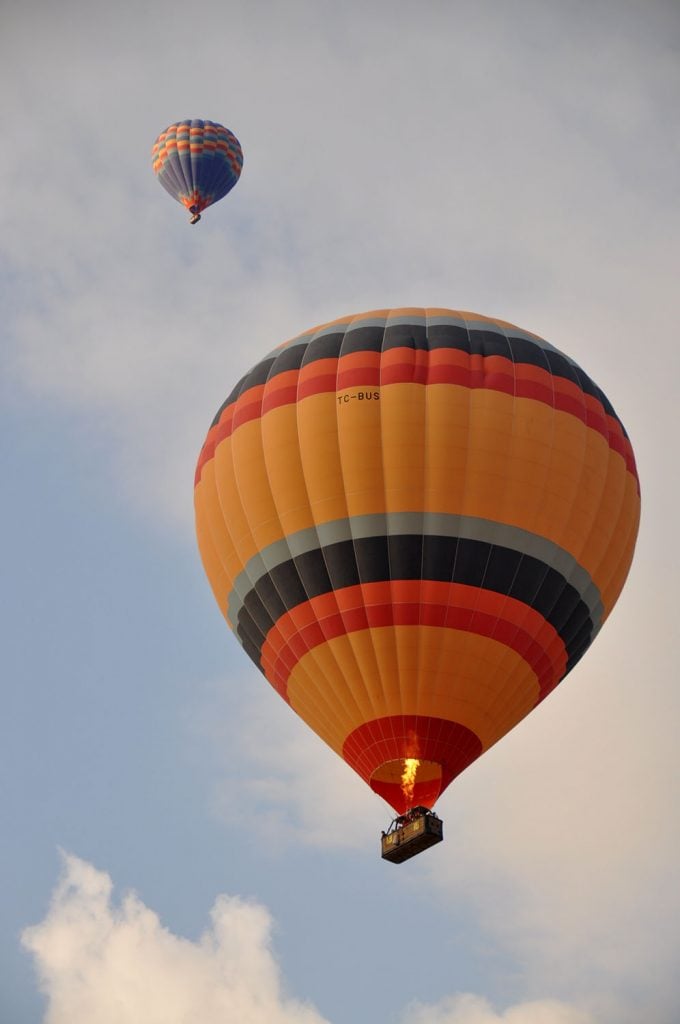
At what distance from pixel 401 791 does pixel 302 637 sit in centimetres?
268

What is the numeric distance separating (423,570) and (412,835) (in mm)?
3764

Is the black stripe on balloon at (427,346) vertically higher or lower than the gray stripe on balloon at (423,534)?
higher

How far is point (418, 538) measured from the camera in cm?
2322

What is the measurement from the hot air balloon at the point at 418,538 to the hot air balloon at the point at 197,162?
16413mm

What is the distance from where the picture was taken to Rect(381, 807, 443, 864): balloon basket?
2219 cm

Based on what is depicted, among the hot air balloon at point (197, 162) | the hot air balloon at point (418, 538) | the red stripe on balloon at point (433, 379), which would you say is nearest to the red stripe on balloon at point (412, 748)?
the hot air balloon at point (418, 538)

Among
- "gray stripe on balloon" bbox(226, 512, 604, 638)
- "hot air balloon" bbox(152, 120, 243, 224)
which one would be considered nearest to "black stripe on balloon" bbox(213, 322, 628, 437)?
"gray stripe on balloon" bbox(226, 512, 604, 638)

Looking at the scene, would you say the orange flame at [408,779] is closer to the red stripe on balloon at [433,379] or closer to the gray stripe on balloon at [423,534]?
the gray stripe on balloon at [423,534]

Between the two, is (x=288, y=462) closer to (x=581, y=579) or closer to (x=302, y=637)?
(x=302, y=637)

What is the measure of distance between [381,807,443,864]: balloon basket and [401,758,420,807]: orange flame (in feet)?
1.33

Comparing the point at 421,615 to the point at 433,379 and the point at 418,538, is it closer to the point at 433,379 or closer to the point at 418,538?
the point at 418,538

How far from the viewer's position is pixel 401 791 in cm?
2323

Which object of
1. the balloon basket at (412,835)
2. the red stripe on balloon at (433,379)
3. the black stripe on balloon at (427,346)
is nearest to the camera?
the balloon basket at (412,835)

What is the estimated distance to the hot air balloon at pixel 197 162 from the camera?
4022 cm
